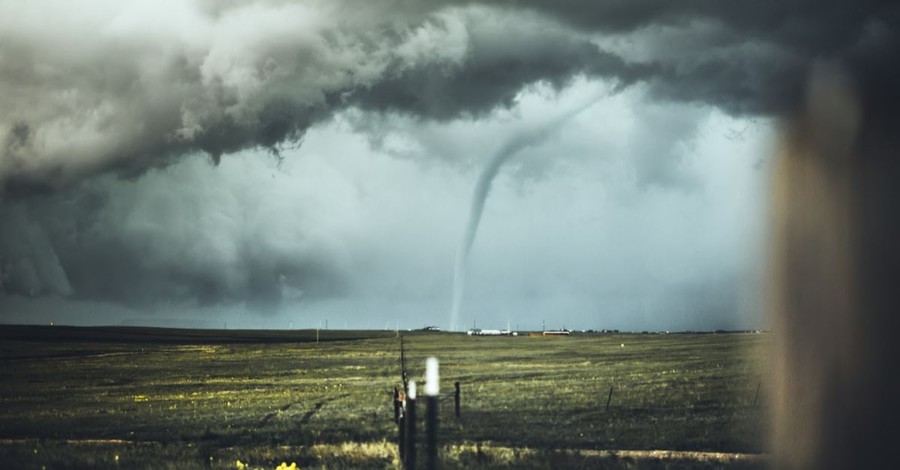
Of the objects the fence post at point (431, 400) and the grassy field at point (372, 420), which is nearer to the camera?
the fence post at point (431, 400)

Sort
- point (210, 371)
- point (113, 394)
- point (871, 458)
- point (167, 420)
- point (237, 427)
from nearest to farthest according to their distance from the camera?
point (871, 458), point (237, 427), point (167, 420), point (113, 394), point (210, 371)

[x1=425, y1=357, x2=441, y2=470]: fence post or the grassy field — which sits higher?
[x1=425, y1=357, x2=441, y2=470]: fence post

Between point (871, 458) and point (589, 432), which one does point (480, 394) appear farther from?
point (871, 458)

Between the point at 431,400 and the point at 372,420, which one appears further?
the point at 372,420

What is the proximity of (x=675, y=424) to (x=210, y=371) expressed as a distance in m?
59.7

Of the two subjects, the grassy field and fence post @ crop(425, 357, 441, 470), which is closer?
fence post @ crop(425, 357, 441, 470)

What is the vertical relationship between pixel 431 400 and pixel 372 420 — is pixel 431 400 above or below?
above

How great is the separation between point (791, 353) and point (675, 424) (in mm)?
10140

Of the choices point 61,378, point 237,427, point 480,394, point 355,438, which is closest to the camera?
point 355,438

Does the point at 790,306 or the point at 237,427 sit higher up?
the point at 790,306

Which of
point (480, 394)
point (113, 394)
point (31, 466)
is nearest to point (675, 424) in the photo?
point (480, 394)

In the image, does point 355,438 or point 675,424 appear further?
point 675,424

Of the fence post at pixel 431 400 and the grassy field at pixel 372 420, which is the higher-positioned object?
the fence post at pixel 431 400

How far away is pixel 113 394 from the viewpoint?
5694 centimetres
